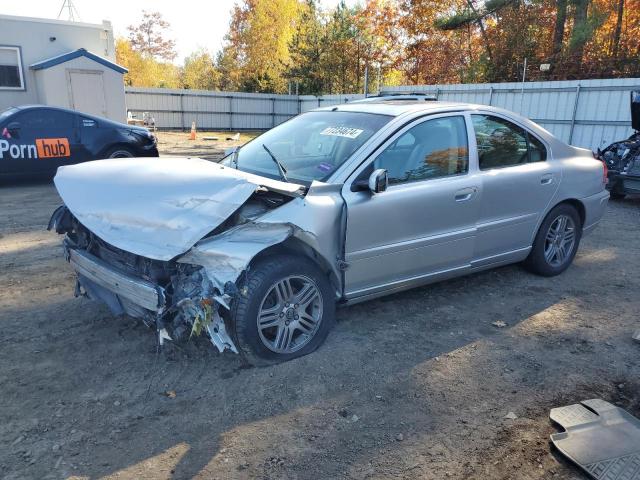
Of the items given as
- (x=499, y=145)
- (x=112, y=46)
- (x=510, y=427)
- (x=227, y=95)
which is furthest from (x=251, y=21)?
(x=510, y=427)

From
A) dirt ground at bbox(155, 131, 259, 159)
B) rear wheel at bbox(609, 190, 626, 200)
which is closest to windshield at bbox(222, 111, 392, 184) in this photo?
rear wheel at bbox(609, 190, 626, 200)

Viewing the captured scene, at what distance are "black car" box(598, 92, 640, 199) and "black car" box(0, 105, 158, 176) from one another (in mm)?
9277

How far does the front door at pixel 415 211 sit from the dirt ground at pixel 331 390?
50 cm

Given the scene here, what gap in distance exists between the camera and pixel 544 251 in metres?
5.20

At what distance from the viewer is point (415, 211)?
3.97 meters

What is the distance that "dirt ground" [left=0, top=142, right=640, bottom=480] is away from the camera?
8.59 feet

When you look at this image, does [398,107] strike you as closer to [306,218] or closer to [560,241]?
[306,218]

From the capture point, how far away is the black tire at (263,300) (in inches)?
127

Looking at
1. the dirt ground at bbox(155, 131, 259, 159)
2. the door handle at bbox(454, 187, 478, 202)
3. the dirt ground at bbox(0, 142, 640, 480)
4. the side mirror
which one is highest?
the side mirror

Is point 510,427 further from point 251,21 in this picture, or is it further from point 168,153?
point 251,21

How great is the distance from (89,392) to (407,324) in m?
2.40

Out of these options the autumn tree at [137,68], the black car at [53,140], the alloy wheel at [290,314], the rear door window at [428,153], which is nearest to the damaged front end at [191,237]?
the alloy wheel at [290,314]

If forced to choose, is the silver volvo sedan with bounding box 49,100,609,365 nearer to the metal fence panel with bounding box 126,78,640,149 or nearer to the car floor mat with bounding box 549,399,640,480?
the car floor mat with bounding box 549,399,640,480

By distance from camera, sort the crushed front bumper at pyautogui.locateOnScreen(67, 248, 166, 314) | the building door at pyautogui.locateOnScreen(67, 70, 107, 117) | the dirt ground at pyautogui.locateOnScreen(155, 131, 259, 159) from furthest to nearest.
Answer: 1. the dirt ground at pyautogui.locateOnScreen(155, 131, 259, 159)
2. the building door at pyautogui.locateOnScreen(67, 70, 107, 117)
3. the crushed front bumper at pyautogui.locateOnScreen(67, 248, 166, 314)
